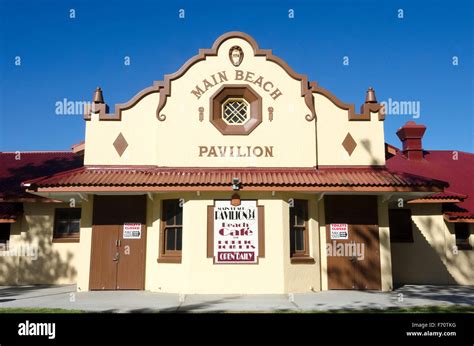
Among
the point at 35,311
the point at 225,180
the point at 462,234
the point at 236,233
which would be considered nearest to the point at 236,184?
the point at 225,180

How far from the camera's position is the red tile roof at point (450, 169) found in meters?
16.5

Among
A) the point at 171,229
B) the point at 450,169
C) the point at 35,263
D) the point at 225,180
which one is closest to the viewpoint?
the point at 225,180

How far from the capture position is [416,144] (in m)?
19.0

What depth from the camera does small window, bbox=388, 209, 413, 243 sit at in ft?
52.2

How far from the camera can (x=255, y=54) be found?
1355 centimetres

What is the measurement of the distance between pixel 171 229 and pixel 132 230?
1.22 meters

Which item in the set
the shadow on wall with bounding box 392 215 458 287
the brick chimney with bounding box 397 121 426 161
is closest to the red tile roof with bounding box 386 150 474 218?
the brick chimney with bounding box 397 121 426 161

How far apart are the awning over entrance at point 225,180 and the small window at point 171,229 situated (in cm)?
98

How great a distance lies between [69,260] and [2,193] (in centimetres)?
346

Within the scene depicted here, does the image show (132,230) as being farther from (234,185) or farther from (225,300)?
A: (225,300)

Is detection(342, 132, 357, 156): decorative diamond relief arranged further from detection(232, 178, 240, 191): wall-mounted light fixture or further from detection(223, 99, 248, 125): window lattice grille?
detection(232, 178, 240, 191): wall-mounted light fixture

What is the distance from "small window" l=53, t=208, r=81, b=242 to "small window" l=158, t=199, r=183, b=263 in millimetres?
4731
